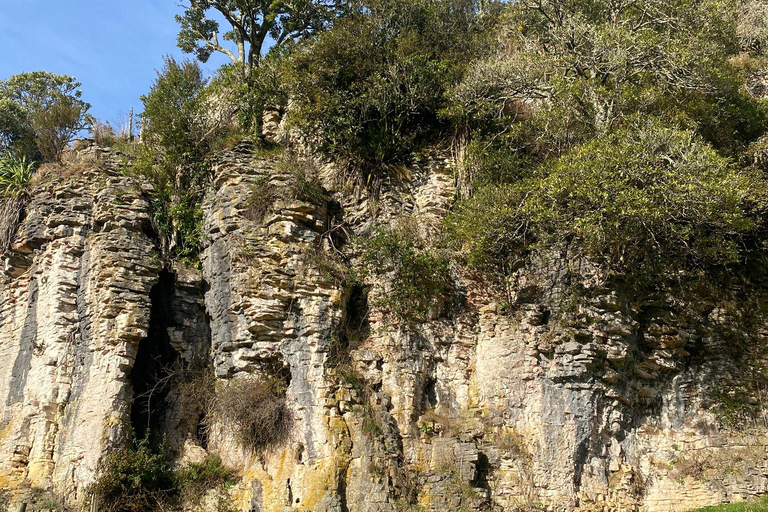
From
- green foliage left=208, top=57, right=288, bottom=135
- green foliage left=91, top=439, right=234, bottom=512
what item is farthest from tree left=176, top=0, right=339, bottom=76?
green foliage left=91, top=439, right=234, bottom=512

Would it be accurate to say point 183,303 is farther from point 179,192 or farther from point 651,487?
point 651,487

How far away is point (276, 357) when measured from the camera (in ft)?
41.9

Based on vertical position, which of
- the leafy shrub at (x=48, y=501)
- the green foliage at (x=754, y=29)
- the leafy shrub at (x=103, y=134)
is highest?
the green foliage at (x=754, y=29)

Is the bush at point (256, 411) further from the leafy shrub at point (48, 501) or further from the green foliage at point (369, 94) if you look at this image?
the green foliage at point (369, 94)

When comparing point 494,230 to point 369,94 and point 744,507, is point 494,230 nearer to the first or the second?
point 369,94

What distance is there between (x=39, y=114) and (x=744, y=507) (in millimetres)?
19271

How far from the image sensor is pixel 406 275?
13.3 metres

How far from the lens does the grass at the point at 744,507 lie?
34.0 ft

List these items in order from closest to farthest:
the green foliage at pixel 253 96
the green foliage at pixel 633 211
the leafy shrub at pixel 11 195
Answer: the green foliage at pixel 633 211 → the leafy shrub at pixel 11 195 → the green foliage at pixel 253 96

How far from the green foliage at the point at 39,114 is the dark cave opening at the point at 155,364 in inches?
235

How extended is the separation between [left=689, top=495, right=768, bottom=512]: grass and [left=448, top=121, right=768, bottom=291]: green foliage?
13.6 ft

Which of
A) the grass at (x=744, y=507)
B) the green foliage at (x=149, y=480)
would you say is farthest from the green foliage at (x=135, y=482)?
the grass at (x=744, y=507)

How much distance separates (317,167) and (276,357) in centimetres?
511

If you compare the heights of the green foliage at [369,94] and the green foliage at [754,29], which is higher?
the green foliage at [754,29]
